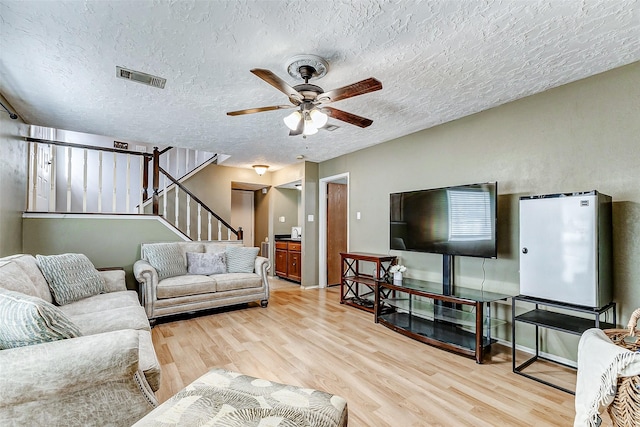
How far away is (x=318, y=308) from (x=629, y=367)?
11.8 ft

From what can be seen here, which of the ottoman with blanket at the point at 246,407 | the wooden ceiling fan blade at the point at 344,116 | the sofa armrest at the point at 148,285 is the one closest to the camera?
the ottoman with blanket at the point at 246,407

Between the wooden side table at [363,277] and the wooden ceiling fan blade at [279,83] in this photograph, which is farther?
the wooden side table at [363,277]

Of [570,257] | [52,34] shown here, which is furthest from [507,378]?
[52,34]

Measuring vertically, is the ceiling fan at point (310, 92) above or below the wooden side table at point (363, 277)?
above

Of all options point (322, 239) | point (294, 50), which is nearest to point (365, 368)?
point (294, 50)

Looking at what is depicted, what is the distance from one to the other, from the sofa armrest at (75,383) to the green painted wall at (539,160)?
10.3 feet

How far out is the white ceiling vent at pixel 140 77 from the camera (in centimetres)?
234

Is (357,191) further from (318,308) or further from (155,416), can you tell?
(155,416)

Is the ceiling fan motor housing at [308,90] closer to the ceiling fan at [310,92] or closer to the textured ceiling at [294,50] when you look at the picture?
the ceiling fan at [310,92]

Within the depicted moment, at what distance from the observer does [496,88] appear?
2.61 m

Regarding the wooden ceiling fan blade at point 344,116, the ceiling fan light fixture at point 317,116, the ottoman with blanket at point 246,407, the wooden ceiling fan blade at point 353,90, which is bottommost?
the ottoman with blanket at point 246,407

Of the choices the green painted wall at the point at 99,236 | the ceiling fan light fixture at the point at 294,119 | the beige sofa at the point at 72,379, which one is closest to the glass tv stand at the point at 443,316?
the ceiling fan light fixture at the point at 294,119

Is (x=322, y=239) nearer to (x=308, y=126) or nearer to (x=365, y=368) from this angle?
(x=365, y=368)

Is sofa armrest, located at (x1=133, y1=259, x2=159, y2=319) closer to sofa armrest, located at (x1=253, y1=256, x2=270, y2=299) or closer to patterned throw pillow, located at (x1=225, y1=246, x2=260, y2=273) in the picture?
patterned throw pillow, located at (x1=225, y1=246, x2=260, y2=273)
